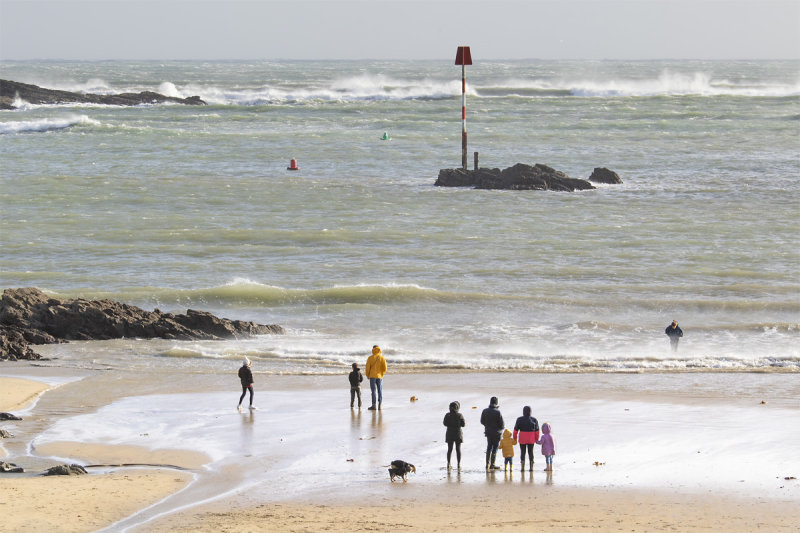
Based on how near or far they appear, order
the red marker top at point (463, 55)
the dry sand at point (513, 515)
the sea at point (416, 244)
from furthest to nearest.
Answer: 1. the red marker top at point (463, 55)
2. the sea at point (416, 244)
3. the dry sand at point (513, 515)

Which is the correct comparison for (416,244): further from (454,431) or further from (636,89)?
(636,89)

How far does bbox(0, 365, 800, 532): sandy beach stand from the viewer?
10938mm

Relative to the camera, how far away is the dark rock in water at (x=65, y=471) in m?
12.2

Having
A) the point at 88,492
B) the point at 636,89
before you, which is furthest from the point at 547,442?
the point at 636,89

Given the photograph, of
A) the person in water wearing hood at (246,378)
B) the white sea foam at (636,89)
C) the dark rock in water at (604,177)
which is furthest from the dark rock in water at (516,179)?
the white sea foam at (636,89)

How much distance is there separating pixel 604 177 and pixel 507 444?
102ft

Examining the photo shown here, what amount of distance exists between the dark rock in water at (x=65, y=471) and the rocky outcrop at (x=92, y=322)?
850 cm

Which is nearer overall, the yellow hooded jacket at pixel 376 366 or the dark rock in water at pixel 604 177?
the yellow hooded jacket at pixel 376 366

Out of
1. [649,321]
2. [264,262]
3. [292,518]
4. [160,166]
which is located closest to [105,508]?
[292,518]

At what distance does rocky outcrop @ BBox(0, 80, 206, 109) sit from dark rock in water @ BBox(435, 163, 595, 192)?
5030 centimetres

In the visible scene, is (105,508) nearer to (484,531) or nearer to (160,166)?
(484,531)

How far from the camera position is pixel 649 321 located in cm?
2258

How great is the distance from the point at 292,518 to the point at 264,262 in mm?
17772

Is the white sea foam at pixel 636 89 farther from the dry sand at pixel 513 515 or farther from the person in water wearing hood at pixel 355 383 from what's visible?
the dry sand at pixel 513 515
